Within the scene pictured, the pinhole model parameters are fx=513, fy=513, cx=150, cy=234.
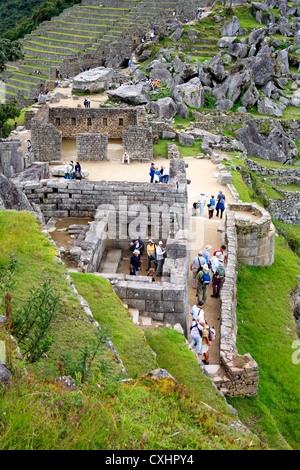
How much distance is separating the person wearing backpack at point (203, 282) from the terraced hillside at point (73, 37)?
38801 millimetres

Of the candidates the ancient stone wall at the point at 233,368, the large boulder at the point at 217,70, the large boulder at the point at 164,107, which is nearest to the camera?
the ancient stone wall at the point at 233,368

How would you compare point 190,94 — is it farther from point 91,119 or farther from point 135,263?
point 135,263

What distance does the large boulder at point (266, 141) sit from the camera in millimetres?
36969

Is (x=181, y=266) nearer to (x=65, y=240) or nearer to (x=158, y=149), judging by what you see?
(x=65, y=240)

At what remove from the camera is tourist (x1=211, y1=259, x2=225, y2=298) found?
1306 cm

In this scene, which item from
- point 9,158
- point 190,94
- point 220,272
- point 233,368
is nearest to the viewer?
point 233,368

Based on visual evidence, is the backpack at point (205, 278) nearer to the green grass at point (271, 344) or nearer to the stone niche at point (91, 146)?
the green grass at point (271, 344)

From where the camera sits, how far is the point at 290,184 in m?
33.9

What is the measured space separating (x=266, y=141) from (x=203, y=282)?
91.2 feet

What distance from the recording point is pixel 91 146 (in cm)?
2347

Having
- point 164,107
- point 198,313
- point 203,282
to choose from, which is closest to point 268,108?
point 164,107

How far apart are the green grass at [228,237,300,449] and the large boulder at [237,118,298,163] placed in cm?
1852

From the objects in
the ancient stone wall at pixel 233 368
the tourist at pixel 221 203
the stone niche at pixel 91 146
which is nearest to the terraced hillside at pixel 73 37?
the stone niche at pixel 91 146

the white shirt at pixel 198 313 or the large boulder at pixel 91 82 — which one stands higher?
the large boulder at pixel 91 82
